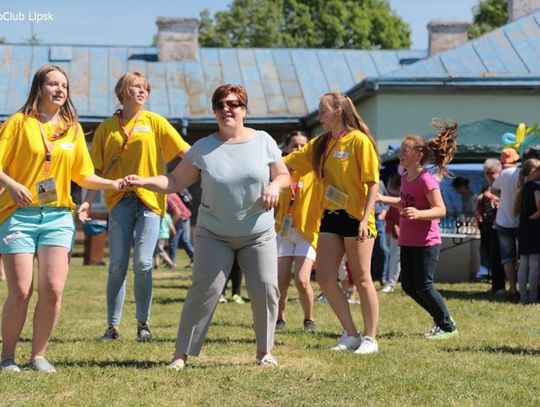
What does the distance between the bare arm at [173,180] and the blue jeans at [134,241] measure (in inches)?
58.3

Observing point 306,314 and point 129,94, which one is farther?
point 306,314

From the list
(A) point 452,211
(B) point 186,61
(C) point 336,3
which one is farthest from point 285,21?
(A) point 452,211

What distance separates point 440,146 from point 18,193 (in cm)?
379

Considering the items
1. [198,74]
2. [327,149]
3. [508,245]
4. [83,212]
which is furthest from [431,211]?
[198,74]

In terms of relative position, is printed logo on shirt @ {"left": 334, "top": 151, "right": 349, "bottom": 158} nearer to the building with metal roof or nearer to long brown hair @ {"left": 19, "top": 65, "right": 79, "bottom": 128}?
long brown hair @ {"left": 19, "top": 65, "right": 79, "bottom": 128}

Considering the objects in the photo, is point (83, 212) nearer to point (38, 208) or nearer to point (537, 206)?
point (38, 208)

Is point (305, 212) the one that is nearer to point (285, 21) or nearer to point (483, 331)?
point (483, 331)

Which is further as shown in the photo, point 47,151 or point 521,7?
point 521,7

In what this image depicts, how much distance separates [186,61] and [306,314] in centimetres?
2244

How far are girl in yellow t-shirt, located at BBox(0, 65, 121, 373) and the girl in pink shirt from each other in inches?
118

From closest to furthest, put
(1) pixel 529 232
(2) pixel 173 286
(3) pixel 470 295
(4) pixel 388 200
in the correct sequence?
1. (4) pixel 388 200
2. (1) pixel 529 232
3. (3) pixel 470 295
4. (2) pixel 173 286

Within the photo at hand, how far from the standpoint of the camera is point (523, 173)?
43.5 ft

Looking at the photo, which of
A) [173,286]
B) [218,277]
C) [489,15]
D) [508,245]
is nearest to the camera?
[218,277]

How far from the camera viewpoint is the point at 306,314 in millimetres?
10016
